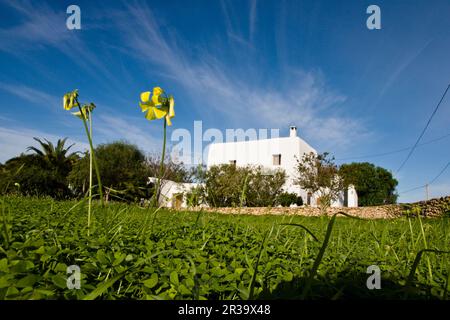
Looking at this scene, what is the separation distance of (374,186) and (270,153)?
2020 cm

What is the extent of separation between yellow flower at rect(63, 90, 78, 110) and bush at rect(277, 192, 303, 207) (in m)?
22.5

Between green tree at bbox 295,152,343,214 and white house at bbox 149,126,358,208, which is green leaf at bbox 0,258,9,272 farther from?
white house at bbox 149,126,358,208

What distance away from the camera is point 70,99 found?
5.90ft

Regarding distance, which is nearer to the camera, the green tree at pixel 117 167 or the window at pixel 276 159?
the green tree at pixel 117 167

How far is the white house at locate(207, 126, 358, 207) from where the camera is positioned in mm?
27453

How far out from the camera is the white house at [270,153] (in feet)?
90.1

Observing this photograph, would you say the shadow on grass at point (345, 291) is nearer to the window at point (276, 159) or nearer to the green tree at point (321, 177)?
the green tree at point (321, 177)

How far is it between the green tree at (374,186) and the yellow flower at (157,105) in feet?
132

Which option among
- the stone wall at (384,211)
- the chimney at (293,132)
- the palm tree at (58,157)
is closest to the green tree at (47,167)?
the palm tree at (58,157)

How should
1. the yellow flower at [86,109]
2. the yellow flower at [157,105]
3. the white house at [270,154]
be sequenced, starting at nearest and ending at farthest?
the yellow flower at [157,105], the yellow flower at [86,109], the white house at [270,154]

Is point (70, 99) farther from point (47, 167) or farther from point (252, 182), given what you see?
point (47, 167)

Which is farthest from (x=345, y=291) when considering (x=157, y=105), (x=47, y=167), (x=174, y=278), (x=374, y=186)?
(x=374, y=186)

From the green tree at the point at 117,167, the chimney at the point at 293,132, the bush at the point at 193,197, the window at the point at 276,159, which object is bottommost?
the bush at the point at 193,197
